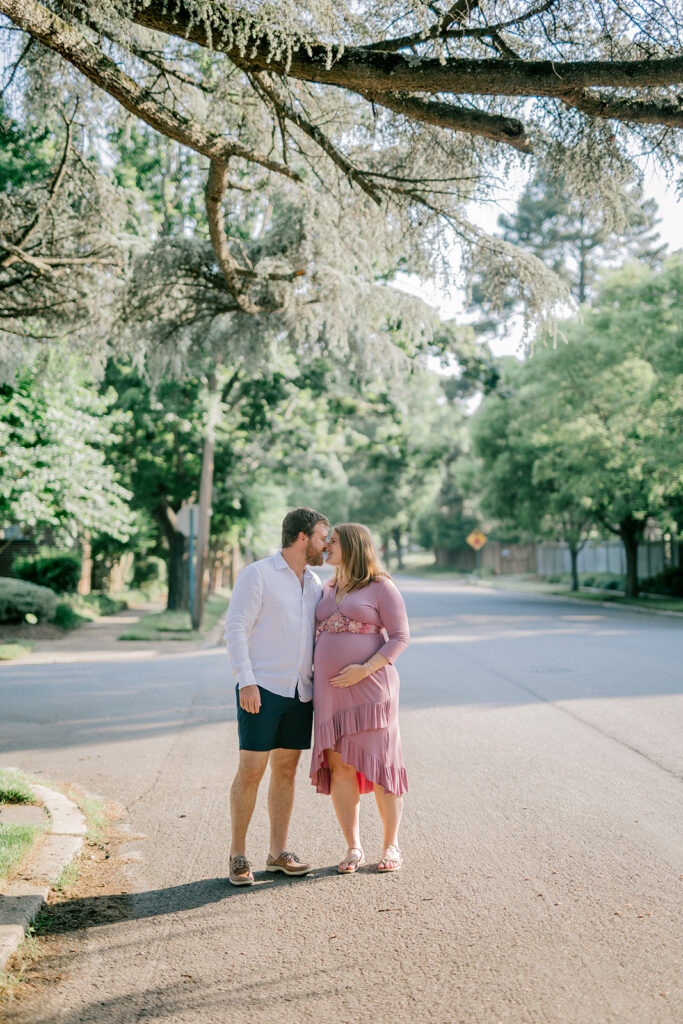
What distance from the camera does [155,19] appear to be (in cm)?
523

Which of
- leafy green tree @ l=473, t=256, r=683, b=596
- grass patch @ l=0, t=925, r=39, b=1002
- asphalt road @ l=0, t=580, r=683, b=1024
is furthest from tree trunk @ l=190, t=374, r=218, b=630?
grass patch @ l=0, t=925, r=39, b=1002

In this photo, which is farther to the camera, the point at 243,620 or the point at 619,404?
the point at 619,404

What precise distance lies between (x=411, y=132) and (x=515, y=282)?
58.0 inches

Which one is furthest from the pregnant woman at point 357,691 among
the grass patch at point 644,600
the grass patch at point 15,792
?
the grass patch at point 644,600

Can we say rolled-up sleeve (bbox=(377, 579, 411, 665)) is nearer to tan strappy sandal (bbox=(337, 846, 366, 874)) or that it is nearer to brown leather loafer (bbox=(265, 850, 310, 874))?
tan strappy sandal (bbox=(337, 846, 366, 874))

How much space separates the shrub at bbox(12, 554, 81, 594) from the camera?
26.3 metres

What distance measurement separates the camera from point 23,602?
20.4m

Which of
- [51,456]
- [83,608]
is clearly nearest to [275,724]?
[51,456]

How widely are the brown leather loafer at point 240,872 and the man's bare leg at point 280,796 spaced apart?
0.23 meters

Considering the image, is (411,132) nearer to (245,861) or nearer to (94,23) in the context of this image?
(94,23)

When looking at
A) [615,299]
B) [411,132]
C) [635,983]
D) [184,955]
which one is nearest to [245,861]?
[184,955]

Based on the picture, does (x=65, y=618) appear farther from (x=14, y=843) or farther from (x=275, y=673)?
(x=275, y=673)

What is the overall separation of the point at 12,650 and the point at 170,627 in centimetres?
505

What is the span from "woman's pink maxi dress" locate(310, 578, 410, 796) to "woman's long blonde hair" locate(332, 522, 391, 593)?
0.20 feet
